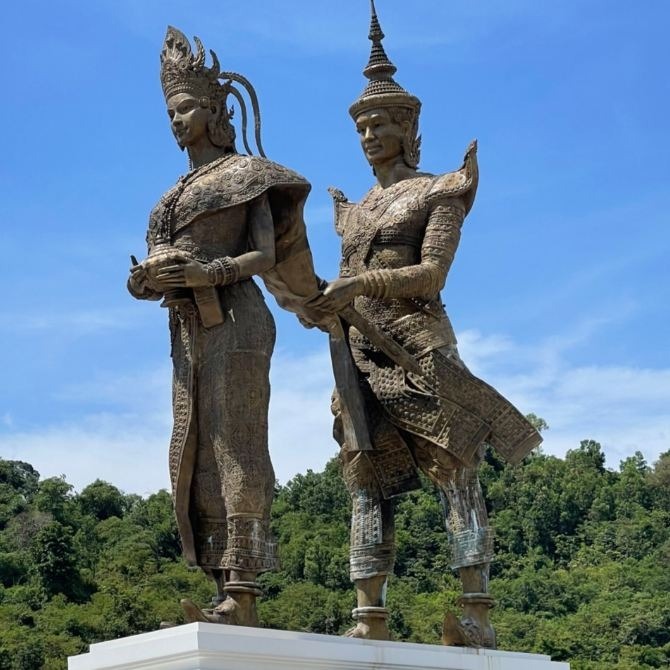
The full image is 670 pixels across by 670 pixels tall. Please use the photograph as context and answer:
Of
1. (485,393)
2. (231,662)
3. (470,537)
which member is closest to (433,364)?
(485,393)

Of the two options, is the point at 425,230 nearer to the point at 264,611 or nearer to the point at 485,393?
the point at 485,393

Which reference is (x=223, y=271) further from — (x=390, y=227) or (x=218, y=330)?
(x=390, y=227)

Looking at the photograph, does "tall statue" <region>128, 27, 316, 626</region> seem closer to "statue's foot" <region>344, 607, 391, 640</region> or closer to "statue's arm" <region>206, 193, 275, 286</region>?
"statue's arm" <region>206, 193, 275, 286</region>

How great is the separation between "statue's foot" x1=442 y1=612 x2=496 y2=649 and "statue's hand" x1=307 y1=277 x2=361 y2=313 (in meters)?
1.42

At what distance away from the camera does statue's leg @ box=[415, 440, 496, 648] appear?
253 inches

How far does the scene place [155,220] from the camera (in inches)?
231

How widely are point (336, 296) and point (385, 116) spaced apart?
123cm

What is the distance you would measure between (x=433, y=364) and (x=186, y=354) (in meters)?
1.39

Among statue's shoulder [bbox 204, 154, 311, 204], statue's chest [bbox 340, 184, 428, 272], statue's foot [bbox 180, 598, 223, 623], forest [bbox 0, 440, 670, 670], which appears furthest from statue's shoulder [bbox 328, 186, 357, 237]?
forest [bbox 0, 440, 670, 670]

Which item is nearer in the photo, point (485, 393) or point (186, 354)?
point (186, 354)

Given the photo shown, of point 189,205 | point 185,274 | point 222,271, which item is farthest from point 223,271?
point 189,205

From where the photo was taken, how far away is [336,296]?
20.9 feet

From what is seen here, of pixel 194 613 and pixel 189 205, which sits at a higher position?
pixel 189 205

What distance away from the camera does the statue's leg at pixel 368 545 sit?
6.54 m
